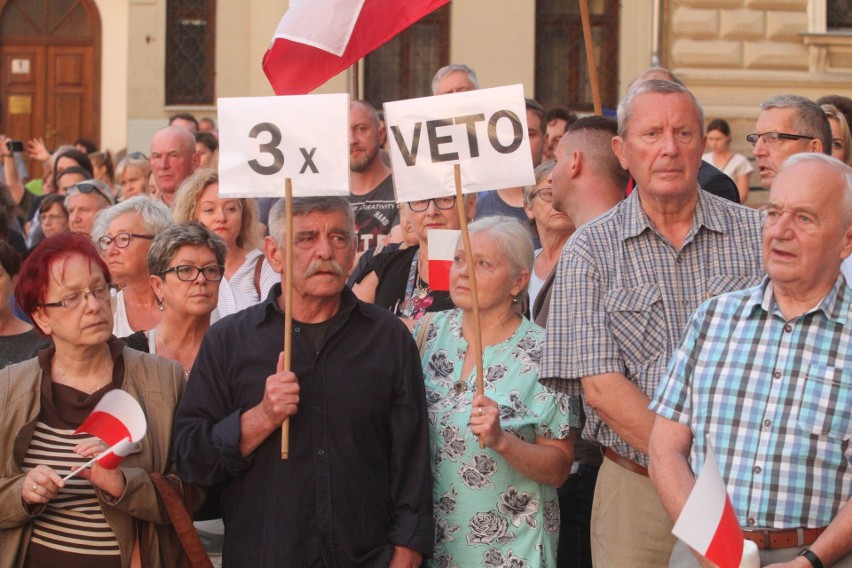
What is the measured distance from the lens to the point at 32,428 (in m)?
4.62

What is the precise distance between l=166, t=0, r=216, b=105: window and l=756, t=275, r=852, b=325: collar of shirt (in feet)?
46.0

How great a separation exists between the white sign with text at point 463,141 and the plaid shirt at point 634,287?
0.53m

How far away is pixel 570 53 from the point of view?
685 inches

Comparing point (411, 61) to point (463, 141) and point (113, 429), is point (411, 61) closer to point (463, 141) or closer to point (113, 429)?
point (463, 141)

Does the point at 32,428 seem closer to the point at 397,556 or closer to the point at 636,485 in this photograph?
the point at 397,556

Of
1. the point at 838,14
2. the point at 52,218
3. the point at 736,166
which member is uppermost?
the point at 838,14

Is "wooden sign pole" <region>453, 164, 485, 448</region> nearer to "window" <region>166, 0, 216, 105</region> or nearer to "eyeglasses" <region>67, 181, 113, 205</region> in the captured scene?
"eyeglasses" <region>67, 181, 113, 205</region>

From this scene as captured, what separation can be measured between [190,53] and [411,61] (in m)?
2.80

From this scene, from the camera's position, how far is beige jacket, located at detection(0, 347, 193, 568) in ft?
14.9

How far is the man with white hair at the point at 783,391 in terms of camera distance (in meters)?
3.82

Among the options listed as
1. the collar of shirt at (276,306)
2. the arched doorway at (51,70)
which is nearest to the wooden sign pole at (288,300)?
the collar of shirt at (276,306)

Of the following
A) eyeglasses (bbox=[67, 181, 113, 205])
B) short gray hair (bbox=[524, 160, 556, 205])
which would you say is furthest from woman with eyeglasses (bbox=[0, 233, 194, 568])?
eyeglasses (bbox=[67, 181, 113, 205])

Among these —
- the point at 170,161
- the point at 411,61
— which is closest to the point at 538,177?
the point at 170,161

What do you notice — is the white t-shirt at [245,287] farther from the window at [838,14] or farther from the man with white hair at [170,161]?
the window at [838,14]
